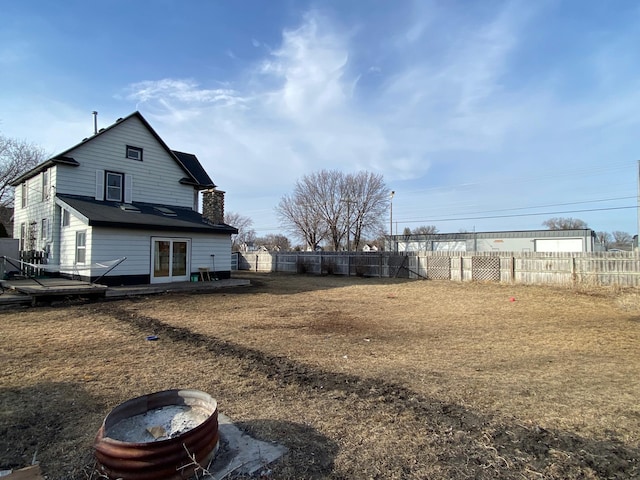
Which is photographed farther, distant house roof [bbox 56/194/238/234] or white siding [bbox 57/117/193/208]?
white siding [bbox 57/117/193/208]

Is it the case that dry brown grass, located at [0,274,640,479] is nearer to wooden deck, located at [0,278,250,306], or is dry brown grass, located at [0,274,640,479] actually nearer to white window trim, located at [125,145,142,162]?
wooden deck, located at [0,278,250,306]

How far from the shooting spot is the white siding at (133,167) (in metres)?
14.2

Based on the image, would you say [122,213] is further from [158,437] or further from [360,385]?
[158,437]

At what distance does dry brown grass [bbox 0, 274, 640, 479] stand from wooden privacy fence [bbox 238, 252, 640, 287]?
662 cm

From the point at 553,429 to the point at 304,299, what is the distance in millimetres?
8933

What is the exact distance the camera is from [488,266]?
17.1 meters

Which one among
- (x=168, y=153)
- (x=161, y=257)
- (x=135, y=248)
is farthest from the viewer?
(x=168, y=153)

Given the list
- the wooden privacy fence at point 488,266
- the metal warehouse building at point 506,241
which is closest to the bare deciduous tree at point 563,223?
the metal warehouse building at point 506,241

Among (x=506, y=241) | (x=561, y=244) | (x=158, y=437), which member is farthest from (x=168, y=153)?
(x=561, y=244)

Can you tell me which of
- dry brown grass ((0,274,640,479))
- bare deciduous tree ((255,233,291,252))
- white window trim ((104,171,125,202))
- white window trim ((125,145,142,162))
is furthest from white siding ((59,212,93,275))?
bare deciduous tree ((255,233,291,252))

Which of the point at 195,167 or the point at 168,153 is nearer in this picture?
the point at 168,153

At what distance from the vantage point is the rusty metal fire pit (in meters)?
2.19

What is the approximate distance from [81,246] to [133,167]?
175 inches

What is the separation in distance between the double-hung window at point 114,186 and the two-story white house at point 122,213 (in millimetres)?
37
